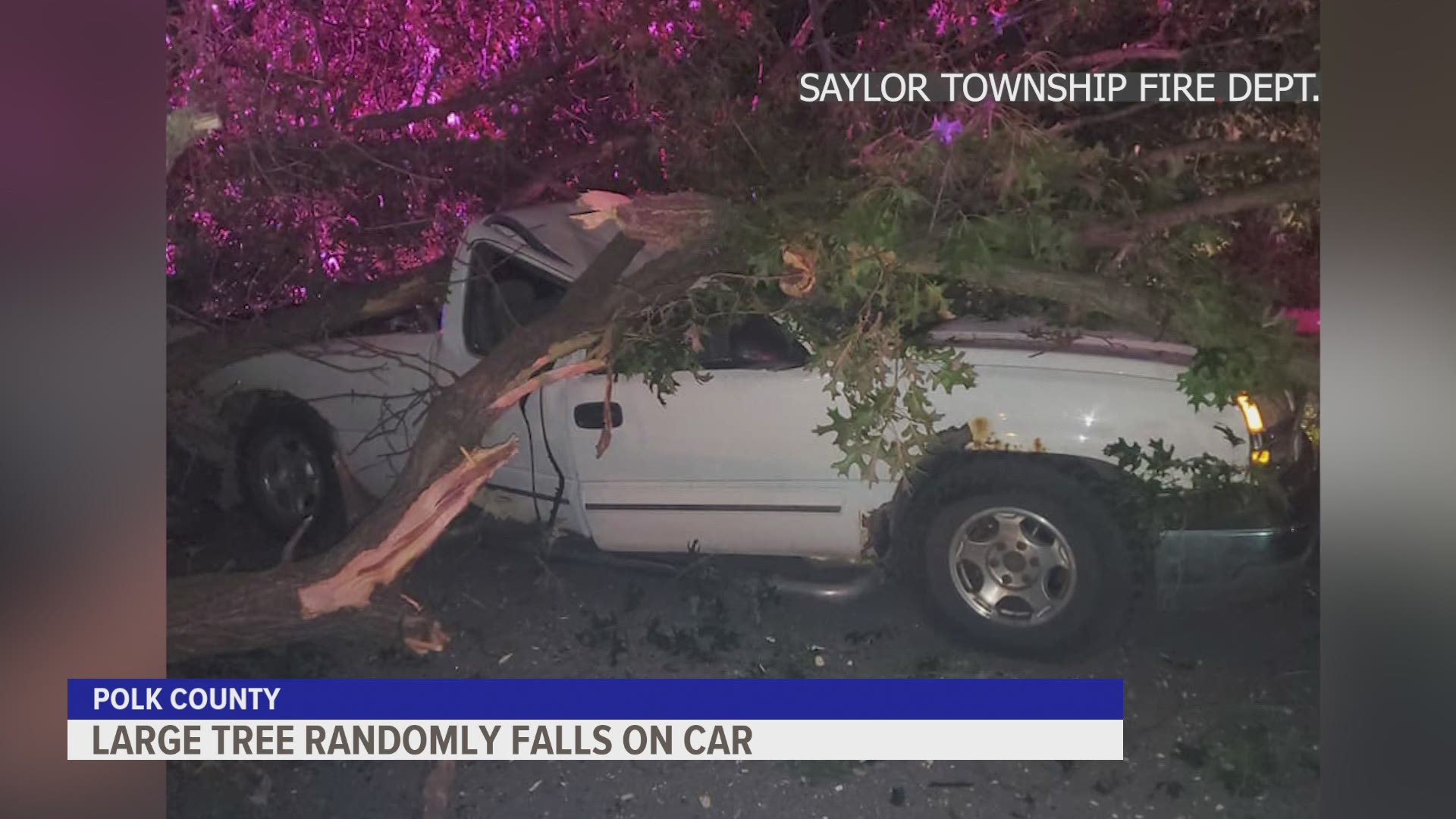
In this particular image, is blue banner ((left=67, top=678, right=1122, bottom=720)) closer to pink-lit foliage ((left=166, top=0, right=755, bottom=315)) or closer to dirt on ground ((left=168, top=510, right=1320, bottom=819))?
dirt on ground ((left=168, top=510, right=1320, bottom=819))

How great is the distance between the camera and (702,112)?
2.57m

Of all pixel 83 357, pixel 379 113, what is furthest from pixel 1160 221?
pixel 83 357

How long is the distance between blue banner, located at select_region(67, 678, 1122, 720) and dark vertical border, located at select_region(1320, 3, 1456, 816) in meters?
0.65

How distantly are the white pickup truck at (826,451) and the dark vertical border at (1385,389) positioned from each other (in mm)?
210

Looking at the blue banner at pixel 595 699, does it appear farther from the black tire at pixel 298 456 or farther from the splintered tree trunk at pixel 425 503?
the black tire at pixel 298 456

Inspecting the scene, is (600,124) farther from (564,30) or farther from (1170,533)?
(1170,533)

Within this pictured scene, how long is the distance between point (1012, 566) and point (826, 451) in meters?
0.52

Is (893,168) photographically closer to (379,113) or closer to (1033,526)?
(1033,526)

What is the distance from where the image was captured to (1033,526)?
256 cm

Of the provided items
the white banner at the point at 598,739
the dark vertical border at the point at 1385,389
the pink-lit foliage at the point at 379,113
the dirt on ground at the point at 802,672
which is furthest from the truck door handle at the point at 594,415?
the dark vertical border at the point at 1385,389

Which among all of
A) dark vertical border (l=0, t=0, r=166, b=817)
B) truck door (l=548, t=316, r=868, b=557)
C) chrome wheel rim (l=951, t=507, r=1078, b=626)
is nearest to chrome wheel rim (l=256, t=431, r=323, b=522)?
dark vertical border (l=0, t=0, r=166, b=817)

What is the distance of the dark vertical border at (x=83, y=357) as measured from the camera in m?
2.80

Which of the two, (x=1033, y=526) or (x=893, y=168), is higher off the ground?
(x=893, y=168)

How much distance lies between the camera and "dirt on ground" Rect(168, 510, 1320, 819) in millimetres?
2631
